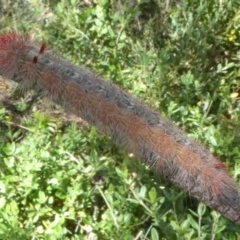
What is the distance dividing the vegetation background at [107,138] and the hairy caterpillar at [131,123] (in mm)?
158

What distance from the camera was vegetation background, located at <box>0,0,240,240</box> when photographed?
3.12 meters

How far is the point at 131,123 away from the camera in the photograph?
278cm

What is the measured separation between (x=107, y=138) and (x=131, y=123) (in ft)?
2.33

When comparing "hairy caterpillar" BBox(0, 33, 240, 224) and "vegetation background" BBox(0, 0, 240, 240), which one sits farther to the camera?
"vegetation background" BBox(0, 0, 240, 240)

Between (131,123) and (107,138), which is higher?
(131,123)

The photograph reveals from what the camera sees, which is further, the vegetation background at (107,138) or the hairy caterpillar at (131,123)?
the vegetation background at (107,138)

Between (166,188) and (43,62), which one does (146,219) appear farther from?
(43,62)

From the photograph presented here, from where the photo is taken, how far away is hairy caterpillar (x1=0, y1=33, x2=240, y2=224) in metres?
2.73

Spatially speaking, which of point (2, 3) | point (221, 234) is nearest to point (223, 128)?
point (221, 234)

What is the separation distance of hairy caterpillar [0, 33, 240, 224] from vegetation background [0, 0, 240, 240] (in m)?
0.16

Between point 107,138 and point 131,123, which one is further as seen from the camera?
point 107,138

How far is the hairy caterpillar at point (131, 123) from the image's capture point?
2729 mm

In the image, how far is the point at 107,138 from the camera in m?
3.48

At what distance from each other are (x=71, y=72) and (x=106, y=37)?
112 centimetres
